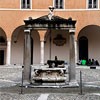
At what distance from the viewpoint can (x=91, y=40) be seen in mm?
40031

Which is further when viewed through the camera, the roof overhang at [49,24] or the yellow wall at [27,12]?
the yellow wall at [27,12]

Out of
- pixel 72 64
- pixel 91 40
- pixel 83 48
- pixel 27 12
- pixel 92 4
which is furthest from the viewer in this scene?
pixel 83 48

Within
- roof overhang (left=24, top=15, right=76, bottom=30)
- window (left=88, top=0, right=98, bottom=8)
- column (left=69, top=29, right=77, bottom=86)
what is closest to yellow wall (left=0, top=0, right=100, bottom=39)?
window (left=88, top=0, right=98, bottom=8)

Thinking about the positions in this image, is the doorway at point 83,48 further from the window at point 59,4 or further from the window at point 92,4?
the window at point 59,4

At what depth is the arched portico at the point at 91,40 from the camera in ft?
131

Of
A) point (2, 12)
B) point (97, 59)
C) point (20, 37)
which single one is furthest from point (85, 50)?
point (2, 12)

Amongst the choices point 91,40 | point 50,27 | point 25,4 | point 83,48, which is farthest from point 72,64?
point 83,48

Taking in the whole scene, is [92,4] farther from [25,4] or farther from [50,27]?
[50,27]

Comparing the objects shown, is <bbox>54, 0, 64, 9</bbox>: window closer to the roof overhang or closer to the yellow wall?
the yellow wall

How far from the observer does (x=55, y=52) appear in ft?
131

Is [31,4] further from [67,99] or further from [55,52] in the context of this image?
[67,99]

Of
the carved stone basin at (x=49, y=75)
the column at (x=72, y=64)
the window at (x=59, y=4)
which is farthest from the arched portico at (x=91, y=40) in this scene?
the carved stone basin at (x=49, y=75)

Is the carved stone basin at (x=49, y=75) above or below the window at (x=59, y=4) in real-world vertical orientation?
below

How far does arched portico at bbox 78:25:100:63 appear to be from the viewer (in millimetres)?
39812
